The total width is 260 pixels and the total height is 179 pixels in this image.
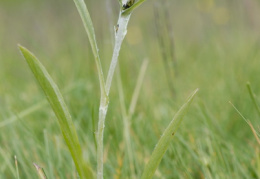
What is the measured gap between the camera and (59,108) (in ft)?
2.70

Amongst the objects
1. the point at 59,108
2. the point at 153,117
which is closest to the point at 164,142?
the point at 59,108

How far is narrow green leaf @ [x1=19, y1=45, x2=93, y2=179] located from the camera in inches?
31.7

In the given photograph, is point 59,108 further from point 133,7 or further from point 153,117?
point 153,117

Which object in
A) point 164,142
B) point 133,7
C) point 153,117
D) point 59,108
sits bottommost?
point 153,117

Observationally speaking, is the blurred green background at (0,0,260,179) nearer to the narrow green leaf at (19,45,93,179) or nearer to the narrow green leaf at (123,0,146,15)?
the narrow green leaf at (19,45,93,179)

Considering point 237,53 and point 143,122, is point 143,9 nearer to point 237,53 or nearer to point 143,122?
point 237,53

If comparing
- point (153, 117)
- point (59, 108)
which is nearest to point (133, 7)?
point (59, 108)

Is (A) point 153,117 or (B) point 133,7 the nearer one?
(B) point 133,7

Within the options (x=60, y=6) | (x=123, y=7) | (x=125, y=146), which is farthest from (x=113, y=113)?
(x=60, y=6)

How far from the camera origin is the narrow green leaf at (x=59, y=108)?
0.80m

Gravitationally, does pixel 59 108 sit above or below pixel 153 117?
above

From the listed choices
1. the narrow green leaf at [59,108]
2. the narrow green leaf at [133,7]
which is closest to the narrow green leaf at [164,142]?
the narrow green leaf at [59,108]

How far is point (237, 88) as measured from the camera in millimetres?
1939

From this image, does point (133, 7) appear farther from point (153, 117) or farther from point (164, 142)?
point (153, 117)
